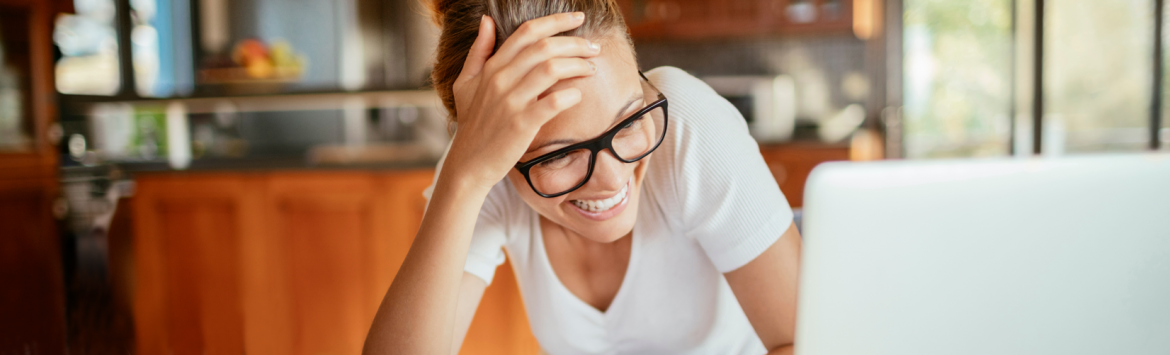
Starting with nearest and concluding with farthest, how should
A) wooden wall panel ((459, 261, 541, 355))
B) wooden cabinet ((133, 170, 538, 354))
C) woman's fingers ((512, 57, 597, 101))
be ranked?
1. woman's fingers ((512, 57, 597, 101))
2. wooden wall panel ((459, 261, 541, 355))
3. wooden cabinet ((133, 170, 538, 354))

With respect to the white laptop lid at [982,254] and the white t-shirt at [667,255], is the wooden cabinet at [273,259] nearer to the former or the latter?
the white t-shirt at [667,255]

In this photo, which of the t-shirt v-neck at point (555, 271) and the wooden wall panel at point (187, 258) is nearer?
the t-shirt v-neck at point (555, 271)

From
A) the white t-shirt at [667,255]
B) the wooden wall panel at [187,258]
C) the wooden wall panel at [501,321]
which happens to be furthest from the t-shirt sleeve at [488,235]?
the wooden wall panel at [187,258]

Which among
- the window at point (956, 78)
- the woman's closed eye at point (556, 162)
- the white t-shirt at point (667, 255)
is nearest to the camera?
the woman's closed eye at point (556, 162)

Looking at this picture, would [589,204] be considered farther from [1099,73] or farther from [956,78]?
[956,78]

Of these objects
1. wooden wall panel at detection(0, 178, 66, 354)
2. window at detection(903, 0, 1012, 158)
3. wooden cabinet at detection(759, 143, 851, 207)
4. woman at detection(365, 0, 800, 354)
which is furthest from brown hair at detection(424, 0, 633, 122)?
window at detection(903, 0, 1012, 158)

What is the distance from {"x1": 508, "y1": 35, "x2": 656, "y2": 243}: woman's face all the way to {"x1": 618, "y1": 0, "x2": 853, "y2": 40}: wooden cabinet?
2.88m

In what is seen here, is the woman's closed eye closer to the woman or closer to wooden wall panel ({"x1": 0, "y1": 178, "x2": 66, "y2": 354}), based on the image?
the woman

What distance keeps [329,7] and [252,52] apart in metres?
0.66

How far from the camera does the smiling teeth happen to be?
0.77 meters

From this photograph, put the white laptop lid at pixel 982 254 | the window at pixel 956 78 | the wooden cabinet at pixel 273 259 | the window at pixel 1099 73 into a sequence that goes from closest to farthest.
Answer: the white laptop lid at pixel 982 254, the wooden cabinet at pixel 273 259, the window at pixel 1099 73, the window at pixel 956 78

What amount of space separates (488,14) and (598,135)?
18 centimetres

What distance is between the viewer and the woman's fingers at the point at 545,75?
0.60 metres

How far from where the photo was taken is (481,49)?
26.1 inches
